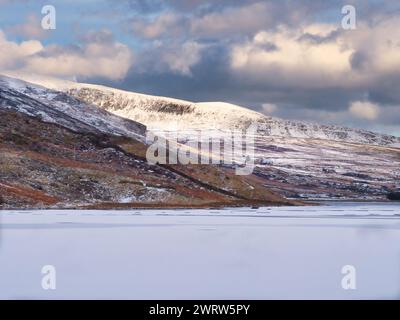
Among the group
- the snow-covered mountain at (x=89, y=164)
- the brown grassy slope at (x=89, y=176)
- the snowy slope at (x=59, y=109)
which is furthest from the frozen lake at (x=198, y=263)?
the snowy slope at (x=59, y=109)

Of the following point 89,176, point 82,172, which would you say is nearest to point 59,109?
point 82,172

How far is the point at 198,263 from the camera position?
26.3m

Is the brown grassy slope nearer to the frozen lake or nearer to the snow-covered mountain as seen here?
the snow-covered mountain

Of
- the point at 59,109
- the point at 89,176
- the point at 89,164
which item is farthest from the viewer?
the point at 59,109

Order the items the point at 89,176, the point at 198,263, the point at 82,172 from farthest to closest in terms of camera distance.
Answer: the point at 82,172 → the point at 89,176 → the point at 198,263

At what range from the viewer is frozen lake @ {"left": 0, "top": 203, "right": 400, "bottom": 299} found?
68.0 feet

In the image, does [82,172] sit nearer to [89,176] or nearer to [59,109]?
[89,176]

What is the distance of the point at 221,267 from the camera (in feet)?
84.0

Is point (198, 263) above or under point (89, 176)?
under

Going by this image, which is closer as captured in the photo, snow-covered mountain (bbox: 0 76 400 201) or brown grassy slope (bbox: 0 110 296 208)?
brown grassy slope (bbox: 0 110 296 208)

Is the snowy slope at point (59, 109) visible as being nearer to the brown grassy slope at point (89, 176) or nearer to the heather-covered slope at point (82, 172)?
the heather-covered slope at point (82, 172)

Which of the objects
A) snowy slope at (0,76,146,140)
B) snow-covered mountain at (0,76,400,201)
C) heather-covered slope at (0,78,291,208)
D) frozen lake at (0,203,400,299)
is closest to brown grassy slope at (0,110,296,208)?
heather-covered slope at (0,78,291,208)
